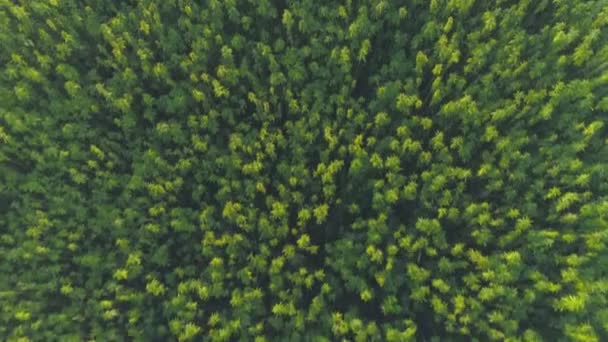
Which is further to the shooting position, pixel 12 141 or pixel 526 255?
pixel 12 141

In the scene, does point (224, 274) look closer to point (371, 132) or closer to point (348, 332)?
point (348, 332)

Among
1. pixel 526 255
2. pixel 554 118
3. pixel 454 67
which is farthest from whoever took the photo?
pixel 454 67

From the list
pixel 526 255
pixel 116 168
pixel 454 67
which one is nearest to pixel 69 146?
pixel 116 168

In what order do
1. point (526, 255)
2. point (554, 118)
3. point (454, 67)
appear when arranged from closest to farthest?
point (526, 255)
point (554, 118)
point (454, 67)

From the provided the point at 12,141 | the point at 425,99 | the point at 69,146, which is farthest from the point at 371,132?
the point at 12,141

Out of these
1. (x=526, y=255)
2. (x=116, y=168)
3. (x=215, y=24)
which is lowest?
(x=526, y=255)

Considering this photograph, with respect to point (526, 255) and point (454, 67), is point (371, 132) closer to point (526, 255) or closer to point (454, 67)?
point (454, 67)

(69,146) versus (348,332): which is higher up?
(69,146)
